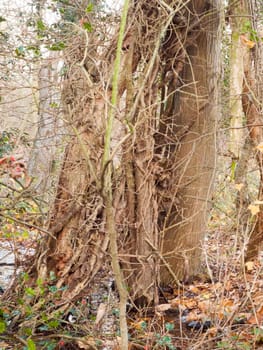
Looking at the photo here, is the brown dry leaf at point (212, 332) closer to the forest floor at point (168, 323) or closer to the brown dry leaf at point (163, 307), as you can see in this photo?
the forest floor at point (168, 323)

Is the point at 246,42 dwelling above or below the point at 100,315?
above

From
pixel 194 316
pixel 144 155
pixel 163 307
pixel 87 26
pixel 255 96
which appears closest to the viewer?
pixel 87 26

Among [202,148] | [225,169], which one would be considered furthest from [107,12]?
[225,169]

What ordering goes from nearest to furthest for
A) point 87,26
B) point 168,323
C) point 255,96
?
1. point 168,323
2. point 87,26
3. point 255,96

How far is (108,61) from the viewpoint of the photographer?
14.7ft

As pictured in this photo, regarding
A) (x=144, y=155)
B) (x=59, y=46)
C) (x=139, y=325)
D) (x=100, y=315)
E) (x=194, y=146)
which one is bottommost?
(x=139, y=325)

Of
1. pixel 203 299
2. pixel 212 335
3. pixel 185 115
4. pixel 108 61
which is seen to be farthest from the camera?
pixel 185 115

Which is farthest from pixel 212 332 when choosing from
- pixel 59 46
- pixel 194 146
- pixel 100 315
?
pixel 59 46

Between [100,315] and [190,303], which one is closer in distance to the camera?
[100,315]

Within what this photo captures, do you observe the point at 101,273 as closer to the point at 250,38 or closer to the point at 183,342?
the point at 183,342

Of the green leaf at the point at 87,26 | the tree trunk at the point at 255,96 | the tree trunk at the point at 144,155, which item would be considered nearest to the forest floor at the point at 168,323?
the tree trunk at the point at 144,155

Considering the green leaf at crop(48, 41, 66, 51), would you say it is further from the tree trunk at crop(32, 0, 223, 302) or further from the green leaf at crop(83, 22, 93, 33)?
the green leaf at crop(83, 22, 93, 33)

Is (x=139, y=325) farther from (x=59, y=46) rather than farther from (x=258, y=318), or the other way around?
(x=59, y=46)

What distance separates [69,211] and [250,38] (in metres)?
2.62
